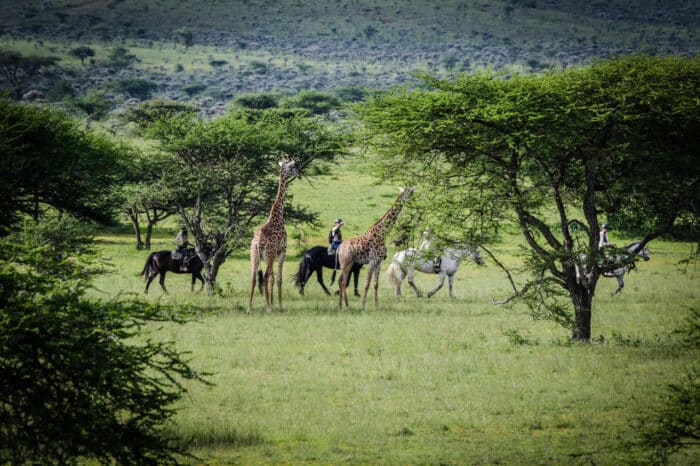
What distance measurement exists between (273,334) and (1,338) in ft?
36.8

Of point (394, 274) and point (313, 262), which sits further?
point (394, 274)

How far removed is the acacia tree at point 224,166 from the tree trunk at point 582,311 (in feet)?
30.2

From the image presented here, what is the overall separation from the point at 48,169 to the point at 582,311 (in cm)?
1483

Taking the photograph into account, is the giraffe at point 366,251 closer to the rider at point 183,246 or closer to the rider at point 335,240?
the rider at point 335,240

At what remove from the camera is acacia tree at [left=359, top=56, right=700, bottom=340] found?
1641 cm

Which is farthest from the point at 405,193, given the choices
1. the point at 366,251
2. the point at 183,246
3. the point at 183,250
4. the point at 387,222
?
the point at 183,246

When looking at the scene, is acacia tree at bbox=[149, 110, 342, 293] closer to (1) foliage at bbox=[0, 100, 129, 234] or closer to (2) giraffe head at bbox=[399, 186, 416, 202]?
(1) foliage at bbox=[0, 100, 129, 234]

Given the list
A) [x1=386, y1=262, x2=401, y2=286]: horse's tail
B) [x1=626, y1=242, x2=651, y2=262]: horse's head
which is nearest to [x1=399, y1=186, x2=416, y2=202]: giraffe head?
[x1=386, y1=262, x2=401, y2=286]: horse's tail

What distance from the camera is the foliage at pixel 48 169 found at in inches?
862

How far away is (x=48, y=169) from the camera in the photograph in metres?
23.0

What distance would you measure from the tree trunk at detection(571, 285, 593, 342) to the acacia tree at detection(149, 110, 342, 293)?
Answer: 9191 mm

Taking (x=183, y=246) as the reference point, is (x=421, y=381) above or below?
below

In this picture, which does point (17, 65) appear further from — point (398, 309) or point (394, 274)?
point (398, 309)

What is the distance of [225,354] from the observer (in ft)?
55.1
